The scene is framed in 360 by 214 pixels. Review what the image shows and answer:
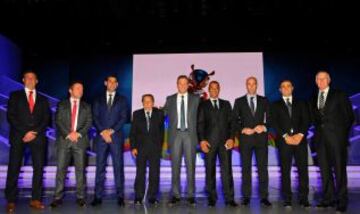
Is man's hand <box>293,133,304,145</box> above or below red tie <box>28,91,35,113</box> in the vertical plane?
below

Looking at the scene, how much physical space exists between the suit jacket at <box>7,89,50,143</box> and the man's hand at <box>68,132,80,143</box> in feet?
1.01

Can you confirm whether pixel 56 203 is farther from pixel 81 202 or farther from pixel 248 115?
pixel 248 115

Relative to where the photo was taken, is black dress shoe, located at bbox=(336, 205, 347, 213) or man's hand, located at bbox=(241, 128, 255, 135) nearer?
black dress shoe, located at bbox=(336, 205, 347, 213)

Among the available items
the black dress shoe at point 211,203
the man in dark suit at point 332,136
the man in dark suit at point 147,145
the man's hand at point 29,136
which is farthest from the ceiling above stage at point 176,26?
Result: the black dress shoe at point 211,203

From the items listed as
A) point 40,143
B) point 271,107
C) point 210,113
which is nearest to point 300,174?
point 271,107

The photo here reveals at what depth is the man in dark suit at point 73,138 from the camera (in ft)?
14.0

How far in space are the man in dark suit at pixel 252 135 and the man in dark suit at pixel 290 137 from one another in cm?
15

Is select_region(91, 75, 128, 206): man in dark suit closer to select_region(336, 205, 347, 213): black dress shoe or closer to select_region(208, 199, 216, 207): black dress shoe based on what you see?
select_region(208, 199, 216, 207): black dress shoe

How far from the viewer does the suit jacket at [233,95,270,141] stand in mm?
4293

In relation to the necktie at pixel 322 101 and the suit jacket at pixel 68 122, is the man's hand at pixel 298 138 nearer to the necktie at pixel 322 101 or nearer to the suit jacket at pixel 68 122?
the necktie at pixel 322 101

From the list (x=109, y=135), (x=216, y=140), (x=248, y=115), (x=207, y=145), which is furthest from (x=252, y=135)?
(x=109, y=135)

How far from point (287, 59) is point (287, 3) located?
5.32 feet

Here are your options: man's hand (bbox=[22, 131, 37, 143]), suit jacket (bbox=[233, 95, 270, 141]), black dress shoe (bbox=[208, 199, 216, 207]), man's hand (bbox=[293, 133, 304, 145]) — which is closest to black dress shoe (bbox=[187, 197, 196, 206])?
black dress shoe (bbox=[208, 199, 216, 207])

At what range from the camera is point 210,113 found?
170 inches
